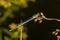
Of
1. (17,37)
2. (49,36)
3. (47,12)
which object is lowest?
(17,37)

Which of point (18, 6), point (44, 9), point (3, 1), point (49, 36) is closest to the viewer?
point (3, 1)

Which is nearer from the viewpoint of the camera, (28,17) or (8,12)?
(8,12)

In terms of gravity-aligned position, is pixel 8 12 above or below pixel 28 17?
below

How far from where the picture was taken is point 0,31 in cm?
166

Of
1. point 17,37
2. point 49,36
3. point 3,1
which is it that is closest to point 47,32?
point 49,36

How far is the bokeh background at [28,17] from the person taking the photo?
1640 mm

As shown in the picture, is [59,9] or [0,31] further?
[59,9]

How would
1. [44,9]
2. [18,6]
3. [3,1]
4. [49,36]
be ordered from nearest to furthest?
1. [3,1]
2. [18,6]
3. [49,36]
4. [44,9]

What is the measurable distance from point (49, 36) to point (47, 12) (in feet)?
0.87

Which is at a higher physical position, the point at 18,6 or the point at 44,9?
the point at 44,9

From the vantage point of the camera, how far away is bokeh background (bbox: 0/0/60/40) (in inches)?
64.5

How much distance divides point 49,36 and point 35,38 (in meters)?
0.15

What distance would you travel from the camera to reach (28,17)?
2.00m

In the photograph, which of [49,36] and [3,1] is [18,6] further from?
[49,36]
